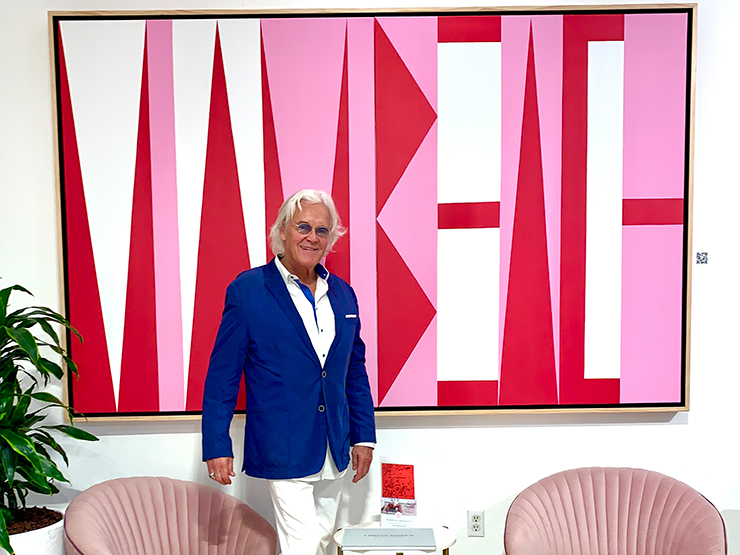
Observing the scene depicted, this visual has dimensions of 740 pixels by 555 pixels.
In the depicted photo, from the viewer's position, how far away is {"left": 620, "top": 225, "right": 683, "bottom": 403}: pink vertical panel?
2.36 metres

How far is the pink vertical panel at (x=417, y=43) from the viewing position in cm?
229

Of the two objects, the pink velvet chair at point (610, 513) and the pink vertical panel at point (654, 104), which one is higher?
the pink vertical panel at point (654, 104)

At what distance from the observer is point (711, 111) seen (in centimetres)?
240

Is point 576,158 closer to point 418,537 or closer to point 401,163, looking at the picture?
point 401,163

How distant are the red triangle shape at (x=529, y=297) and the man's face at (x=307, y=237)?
836 mm

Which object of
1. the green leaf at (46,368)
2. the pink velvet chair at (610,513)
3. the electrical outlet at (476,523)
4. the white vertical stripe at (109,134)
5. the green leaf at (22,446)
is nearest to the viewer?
the green leaf at (22,446)

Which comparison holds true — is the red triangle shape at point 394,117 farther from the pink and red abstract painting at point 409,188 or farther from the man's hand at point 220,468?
the man's hand at point 220,468

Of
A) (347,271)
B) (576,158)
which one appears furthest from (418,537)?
(576,158)

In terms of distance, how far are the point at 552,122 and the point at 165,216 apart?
162 centimetres

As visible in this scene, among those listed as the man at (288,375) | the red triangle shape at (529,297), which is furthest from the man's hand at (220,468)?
the red triangle shape at (529,297)

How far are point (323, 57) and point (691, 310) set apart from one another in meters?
1.84

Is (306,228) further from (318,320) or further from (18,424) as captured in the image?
(18,424)

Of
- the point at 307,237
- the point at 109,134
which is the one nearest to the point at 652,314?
the point at 307,237

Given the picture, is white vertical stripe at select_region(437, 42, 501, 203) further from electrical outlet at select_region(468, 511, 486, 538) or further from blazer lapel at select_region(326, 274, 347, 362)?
electrical outlet at select_region(468, 511, 486, 538)
